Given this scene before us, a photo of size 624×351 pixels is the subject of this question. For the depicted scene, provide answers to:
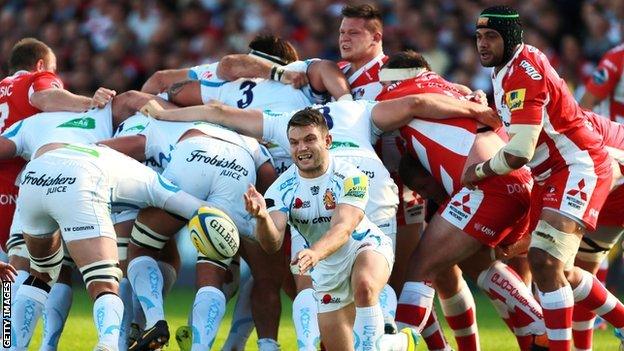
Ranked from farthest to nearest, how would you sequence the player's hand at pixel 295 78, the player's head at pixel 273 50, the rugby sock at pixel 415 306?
the player's head at pixel 273 50
the player's hand at pixel 295 78
the rugby sock at pixel 415 306

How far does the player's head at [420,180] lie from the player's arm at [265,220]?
5.55 ft

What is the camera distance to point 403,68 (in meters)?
10.3

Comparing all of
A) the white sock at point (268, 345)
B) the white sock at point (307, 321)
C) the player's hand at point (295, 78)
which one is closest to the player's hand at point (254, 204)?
the white sock at point (307, 321)

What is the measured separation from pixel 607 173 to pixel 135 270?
342cm

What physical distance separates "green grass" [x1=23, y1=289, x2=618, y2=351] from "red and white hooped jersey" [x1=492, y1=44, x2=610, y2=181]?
239cm

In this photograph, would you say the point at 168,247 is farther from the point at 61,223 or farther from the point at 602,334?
the point at 602,334

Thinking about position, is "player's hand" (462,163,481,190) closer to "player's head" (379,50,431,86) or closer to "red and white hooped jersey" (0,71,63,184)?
"player's head" (379,50,431,86)

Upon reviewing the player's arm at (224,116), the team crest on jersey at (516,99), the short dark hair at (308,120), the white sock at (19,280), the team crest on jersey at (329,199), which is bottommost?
the white sock at (19,280)

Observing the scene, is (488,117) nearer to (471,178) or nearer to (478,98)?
(478,98)

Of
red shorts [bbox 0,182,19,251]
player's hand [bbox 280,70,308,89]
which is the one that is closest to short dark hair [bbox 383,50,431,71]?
player's hand [bbox 280,70,308,89]

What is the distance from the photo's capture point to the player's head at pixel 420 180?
1006 centimetres

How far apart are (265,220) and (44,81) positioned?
342 centimetres

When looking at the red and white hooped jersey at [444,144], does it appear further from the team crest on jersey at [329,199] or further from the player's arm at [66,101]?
the player's arm at [66,101]

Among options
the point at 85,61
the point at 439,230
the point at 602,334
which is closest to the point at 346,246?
the point at 439,230
